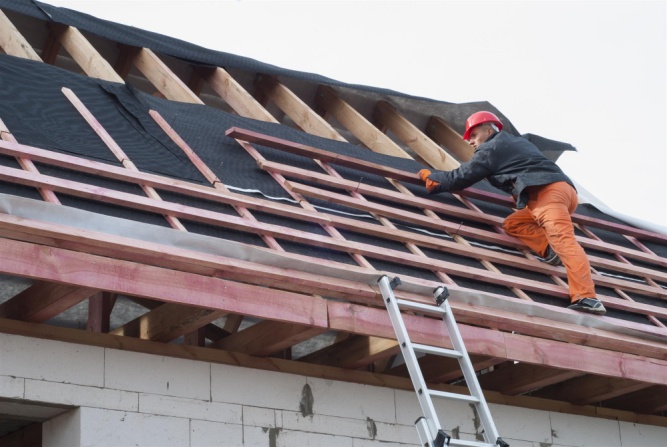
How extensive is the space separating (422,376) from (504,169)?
2109 millimetres

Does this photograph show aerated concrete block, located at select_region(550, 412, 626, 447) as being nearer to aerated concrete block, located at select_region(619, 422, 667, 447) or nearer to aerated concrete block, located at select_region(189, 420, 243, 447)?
aerated concrete block, located at select_region(619, 422, 667, 447)

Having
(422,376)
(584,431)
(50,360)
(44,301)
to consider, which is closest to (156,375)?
(50,360)

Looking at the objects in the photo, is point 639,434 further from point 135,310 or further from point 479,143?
point 135,310

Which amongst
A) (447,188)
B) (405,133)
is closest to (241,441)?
(447,188)

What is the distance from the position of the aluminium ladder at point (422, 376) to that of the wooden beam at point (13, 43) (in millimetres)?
3170

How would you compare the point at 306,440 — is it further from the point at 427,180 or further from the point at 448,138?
the point at 448,138

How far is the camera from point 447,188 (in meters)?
7.13

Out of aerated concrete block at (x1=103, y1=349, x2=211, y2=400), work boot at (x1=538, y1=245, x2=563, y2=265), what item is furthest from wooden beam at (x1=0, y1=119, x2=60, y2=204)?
work boot at (x1=538, y1=245, x2=563, y2=265)

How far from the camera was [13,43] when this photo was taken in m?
7.41

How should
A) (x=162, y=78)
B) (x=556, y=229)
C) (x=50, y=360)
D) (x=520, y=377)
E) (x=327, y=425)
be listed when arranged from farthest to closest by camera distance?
(x=162, y=78) < (x=556, y=229) < (x=520, y=377) < (x=327, y=425) < (x=50, y=360)

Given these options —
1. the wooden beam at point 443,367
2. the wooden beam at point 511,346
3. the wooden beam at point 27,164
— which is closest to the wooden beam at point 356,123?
the wooden beam at point 443,367

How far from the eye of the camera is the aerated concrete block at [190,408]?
17.2 feet

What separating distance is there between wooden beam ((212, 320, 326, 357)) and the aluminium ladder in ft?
1.36

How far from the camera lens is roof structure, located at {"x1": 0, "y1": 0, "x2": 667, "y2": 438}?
4961mm
